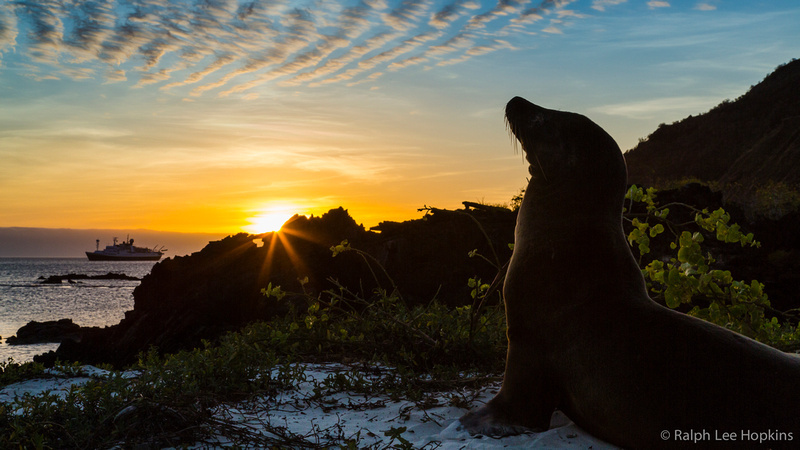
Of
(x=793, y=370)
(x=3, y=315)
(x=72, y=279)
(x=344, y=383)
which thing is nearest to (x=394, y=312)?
(x=344, y=383)

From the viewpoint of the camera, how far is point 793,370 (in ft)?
9.92

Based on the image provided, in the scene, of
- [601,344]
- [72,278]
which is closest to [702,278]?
[601,344]

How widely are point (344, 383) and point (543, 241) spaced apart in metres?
2.29

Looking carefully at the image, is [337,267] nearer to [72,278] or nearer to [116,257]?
[72,278]

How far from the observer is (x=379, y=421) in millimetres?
4207

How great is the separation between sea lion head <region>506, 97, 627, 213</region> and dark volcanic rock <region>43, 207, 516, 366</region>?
295 inches

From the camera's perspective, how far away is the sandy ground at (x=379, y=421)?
140 inches

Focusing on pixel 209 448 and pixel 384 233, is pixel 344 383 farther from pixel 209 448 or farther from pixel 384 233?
pixel 384 233

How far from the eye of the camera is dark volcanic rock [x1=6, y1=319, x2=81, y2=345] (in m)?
30.8

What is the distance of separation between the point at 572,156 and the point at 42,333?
35483 mm

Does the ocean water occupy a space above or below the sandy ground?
below

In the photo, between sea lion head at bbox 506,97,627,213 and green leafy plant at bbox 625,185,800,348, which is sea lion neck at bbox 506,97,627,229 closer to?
sea lion head at bbox 506,97,627,213

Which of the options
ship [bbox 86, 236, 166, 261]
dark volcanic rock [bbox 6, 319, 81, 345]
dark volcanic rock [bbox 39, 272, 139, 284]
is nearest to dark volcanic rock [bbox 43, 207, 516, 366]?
dark volcanic rock [bbox 6, 319, 81, 345]

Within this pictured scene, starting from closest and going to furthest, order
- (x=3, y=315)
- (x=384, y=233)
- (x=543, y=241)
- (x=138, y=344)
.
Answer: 1. (x=543, y=241)
2. (x=384, y=233)
3. (x=138, y=344)
4. (x=3, y=315)
